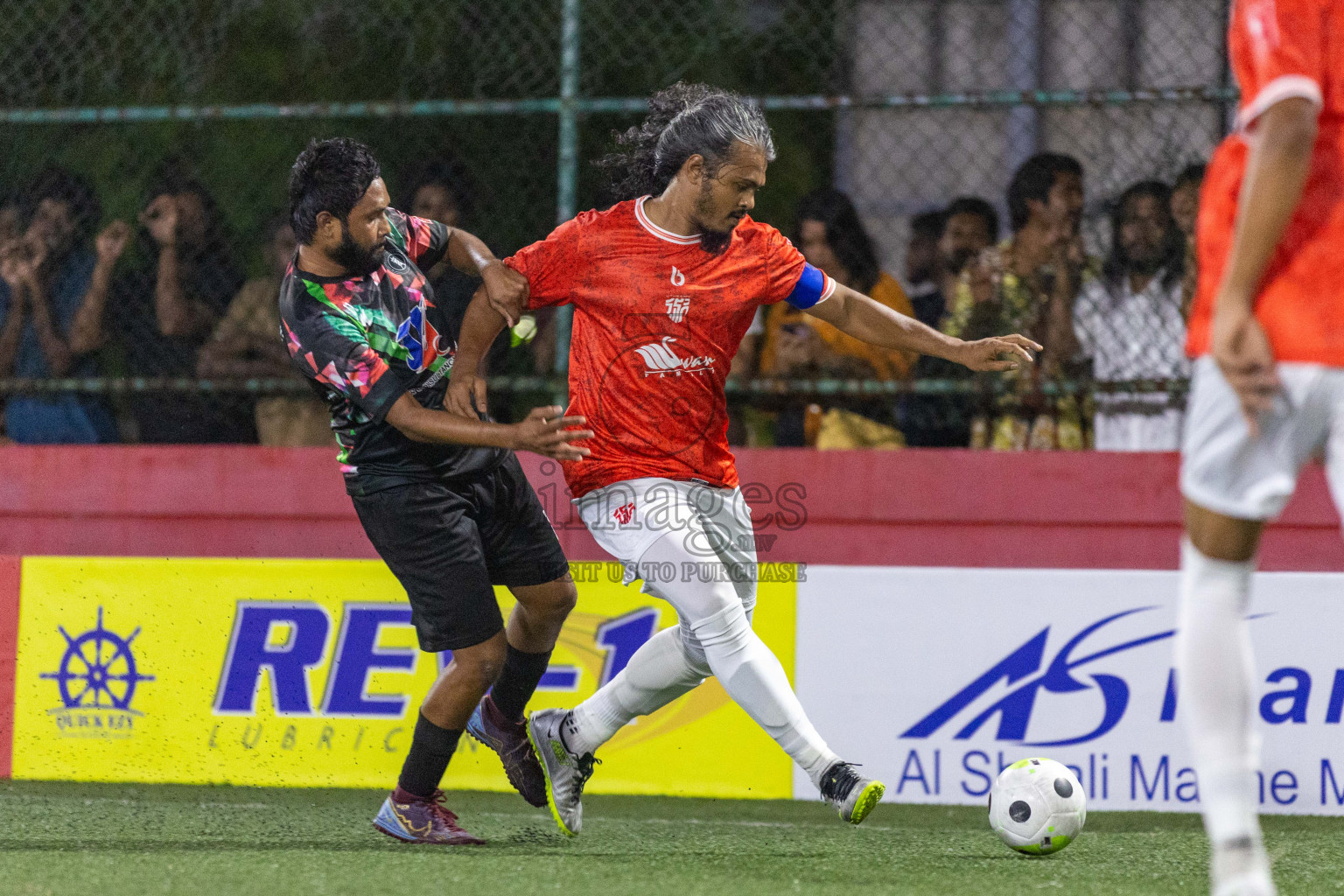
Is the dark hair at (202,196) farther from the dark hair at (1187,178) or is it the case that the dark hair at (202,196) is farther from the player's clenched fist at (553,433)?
the dark hair at (1187,178)

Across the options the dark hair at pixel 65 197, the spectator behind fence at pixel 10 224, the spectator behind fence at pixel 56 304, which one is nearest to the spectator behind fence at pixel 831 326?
the spectator behind fence at pixel 56 304

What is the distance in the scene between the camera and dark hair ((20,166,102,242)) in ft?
20.6

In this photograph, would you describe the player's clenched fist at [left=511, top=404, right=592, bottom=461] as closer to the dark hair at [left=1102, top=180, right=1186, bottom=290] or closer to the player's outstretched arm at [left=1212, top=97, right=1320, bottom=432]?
the player's outstretched arm at [left=1212, top=97, right=1320, bottom=432]

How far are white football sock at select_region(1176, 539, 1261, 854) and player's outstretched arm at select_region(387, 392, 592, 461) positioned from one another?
146 centimetres

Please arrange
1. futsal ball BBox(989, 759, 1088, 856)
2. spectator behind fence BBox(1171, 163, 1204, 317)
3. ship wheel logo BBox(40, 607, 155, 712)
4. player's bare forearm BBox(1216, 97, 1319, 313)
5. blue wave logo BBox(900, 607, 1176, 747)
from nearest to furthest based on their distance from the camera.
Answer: player's bare forearm BBox(1216, 97, 1319, 313) < futsal ball BBox(989, 759, 1088, 856) < blue wave logo BBox(900, 607, 1176, 747) < ship wheel logo BBox(40, 607, 155, 712) < spectator behind fence BBox(1171, 163, 1204, 317)

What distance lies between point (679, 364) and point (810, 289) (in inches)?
17.6

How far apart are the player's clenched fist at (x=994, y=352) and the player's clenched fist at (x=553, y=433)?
1.12 m

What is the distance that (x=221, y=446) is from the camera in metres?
6.16

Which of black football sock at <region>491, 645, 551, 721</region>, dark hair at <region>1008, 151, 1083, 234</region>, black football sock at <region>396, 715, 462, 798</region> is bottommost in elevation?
black football sock at <region>396, 715, 462, 798</region>

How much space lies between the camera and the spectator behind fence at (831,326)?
5773mm

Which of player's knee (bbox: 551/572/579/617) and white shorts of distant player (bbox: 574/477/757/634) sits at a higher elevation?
white shorts of distant player (bbox: 574/477/757/634)

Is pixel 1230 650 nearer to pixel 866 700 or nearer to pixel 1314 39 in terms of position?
pixel 1314 39

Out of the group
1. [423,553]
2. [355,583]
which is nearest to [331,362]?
[423,553]

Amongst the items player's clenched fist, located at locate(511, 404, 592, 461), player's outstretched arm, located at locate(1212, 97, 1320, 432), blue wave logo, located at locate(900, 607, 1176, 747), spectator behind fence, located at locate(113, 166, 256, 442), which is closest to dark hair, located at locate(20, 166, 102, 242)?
spectator behind fence, located at locate(113, 166, 256, 442)
